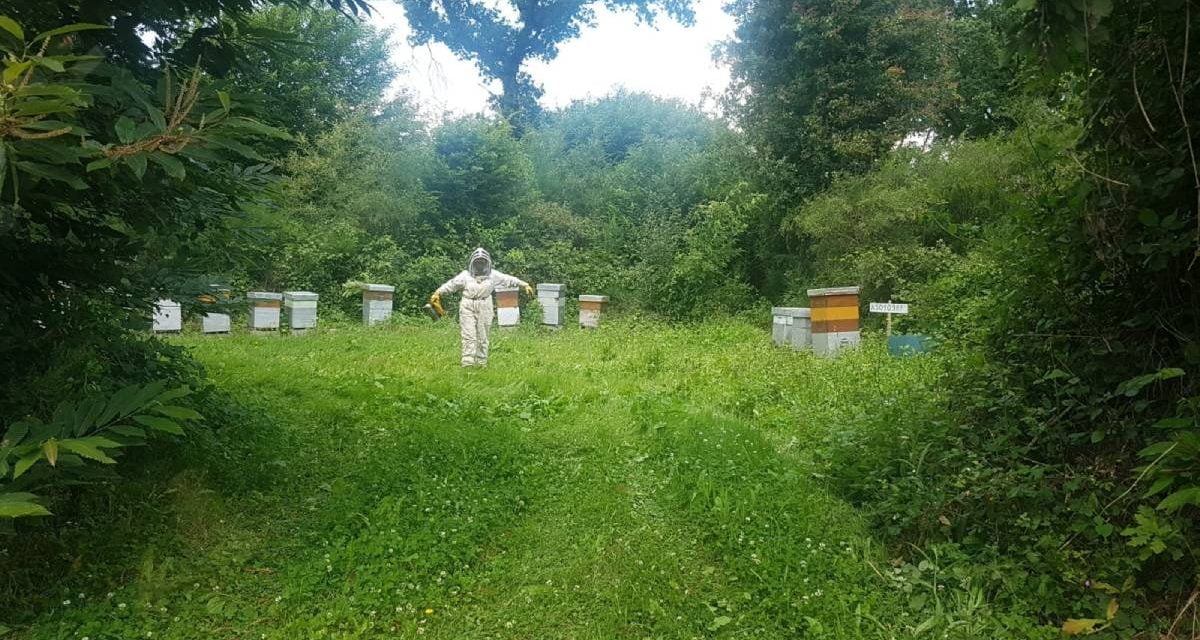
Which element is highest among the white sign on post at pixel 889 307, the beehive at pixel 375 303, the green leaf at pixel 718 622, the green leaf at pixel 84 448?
the beehive at pixel 375 303

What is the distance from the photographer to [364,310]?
14484 mm

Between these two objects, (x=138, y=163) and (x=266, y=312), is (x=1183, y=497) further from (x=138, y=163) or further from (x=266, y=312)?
(x=266, y=312)

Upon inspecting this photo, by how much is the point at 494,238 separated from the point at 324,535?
52.1 ft

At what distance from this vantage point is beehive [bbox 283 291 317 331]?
13.1 metres

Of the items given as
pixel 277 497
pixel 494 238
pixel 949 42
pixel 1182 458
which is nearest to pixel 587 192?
pixel 494 238

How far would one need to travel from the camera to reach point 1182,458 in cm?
268

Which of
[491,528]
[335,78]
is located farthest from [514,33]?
[491,528]

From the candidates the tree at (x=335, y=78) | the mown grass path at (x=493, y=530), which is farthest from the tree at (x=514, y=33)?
the mown grass path at (x=493, y=530)

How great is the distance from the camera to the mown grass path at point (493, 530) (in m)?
3.25

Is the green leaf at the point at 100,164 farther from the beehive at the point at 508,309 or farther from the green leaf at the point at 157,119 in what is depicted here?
the beehive at the point at 508,309

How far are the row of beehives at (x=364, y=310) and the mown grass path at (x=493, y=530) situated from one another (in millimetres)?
6682

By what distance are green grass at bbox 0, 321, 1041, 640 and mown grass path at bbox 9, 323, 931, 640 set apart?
0.01 meters

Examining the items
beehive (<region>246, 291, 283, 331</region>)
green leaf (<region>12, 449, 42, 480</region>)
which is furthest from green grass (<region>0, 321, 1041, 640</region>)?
beehive (<region>246, 291, 283, 331</region>)

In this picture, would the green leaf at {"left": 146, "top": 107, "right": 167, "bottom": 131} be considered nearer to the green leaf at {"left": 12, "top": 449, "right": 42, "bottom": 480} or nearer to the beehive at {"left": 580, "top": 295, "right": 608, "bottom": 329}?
the green leaf at {"left": 12, "top": 449, "right": 42, "bottom": 480}
